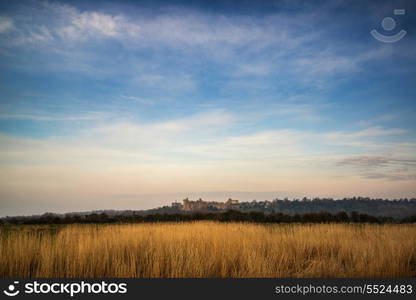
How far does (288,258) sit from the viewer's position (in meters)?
7.81

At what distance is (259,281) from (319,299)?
31.2 inches

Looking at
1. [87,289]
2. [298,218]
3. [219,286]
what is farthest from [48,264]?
[298,218]

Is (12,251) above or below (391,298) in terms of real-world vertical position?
above

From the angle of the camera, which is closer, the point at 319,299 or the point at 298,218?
the point at 319,299

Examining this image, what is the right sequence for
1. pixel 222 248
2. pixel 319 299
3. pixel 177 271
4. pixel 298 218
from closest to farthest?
pixel 319 299 → pixel 177 271 → pixel 222 248 → pixel 298 218

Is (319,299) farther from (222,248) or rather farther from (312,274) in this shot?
(222,248)

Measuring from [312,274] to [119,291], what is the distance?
11.5 feet

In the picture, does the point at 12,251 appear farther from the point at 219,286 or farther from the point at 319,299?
the point at 319,299

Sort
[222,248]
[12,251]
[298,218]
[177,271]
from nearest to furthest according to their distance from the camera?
[177,271] → [12,251] → [222,248] → [298,218]

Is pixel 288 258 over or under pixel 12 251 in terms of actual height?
under

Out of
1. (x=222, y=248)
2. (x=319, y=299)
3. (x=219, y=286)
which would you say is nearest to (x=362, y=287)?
(x=319, y=299)

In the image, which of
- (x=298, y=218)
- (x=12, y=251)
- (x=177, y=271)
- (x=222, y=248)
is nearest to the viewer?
(x=177, y=271)

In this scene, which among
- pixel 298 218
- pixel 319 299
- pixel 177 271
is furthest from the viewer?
pixel 298 218

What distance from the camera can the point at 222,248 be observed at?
778 centimetres
